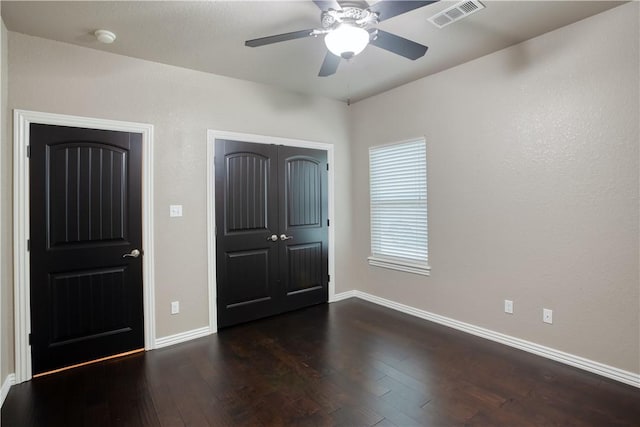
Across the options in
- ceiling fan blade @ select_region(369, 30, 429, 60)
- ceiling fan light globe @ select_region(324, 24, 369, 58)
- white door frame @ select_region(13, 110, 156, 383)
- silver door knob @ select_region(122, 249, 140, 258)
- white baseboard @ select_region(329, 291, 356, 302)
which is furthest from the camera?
white baseboard @ select_region(329, 291, 356, 302)

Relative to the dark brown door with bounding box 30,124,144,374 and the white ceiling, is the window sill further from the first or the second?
the dark brown door with bounding box 30,124,144,374

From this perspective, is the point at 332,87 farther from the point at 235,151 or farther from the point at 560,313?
the point at 560,313

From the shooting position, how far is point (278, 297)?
156 inches

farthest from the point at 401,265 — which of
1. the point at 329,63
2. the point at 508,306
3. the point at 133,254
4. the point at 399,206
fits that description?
the point at 133,254

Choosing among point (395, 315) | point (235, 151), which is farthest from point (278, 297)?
point (235, 151)

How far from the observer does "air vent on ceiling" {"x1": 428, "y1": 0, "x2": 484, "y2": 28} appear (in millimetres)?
2314

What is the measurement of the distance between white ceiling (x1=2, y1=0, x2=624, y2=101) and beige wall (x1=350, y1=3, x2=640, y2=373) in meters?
0.28

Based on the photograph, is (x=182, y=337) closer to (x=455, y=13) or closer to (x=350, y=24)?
(x=350, y=24)

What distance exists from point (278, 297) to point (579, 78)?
3.57 metres

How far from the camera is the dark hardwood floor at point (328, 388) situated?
2076 mm

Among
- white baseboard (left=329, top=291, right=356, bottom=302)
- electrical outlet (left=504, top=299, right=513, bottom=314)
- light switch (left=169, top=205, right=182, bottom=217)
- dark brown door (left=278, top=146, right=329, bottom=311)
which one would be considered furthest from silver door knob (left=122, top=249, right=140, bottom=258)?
electrical outlet (left=504, top=299, right=513, bottom=314)

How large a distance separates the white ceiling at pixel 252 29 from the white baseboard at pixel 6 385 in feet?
8.61

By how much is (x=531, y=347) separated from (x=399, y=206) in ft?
6.38

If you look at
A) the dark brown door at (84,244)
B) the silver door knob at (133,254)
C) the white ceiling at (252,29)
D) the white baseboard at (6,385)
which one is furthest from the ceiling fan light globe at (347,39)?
the white baseboard at (6,385)
